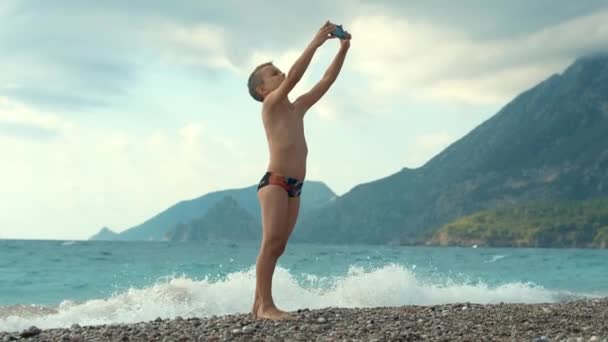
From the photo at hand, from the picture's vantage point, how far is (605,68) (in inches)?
6969

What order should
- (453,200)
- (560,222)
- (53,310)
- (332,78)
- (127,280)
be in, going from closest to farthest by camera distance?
(332,78) < (53,310) < (127,280) < (560,222) < (453,200)

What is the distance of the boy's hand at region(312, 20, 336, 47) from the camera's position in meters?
8.34

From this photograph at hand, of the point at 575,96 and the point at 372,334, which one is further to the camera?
the point at 575,96

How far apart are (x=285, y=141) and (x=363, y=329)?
87.7 inches

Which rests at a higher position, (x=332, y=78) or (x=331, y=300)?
(x=332, y=78)

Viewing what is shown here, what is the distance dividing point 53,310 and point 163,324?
36.2 ft

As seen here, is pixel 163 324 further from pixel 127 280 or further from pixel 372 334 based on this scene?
pixel 127 280

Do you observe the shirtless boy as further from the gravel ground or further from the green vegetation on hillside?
the green vegetation on hillside

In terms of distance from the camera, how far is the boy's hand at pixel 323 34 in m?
8.34

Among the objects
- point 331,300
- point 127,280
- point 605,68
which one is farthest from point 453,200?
point 331,300

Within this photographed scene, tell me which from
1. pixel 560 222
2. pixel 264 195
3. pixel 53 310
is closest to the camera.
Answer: pixel 264 195

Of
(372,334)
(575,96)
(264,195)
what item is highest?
(575,96)

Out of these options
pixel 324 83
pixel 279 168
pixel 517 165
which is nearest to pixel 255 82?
pixel 324 83

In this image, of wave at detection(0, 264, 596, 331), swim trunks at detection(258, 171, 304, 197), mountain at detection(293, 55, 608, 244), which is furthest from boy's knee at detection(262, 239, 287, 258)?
mountain at detection(293, 55, 608, 244)
